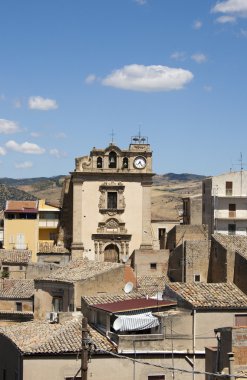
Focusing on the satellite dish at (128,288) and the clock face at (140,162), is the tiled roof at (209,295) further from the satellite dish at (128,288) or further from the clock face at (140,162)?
the clock face at (140,162)

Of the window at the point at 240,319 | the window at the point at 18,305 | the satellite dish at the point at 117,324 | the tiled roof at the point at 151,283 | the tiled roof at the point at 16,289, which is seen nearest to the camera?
the satellite dish at the point at 117,324

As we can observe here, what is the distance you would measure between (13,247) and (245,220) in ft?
66.8

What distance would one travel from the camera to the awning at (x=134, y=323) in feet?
108

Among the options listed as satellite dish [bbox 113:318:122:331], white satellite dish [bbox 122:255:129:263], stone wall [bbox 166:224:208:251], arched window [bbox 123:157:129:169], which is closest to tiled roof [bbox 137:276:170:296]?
stone wall [bbox 166:224:208:251]

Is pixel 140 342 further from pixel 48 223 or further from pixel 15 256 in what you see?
pixel 48 223

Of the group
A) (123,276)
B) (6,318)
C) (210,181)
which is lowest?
(6,318)

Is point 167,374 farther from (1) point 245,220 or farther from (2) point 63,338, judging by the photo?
(1) point 245,220

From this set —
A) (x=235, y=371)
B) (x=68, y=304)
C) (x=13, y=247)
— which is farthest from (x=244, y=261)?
(x=13, y=247)

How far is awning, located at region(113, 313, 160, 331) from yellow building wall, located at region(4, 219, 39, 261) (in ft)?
138

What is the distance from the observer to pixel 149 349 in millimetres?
31844

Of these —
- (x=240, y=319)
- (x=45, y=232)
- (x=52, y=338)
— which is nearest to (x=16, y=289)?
(x=45, y=232)

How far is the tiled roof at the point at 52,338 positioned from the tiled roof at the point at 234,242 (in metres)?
14.7

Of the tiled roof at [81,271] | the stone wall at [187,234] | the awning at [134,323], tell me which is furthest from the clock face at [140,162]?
the awning at [134,323]

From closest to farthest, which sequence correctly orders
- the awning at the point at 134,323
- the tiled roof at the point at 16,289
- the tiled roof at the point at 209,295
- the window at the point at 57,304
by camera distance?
1. the awning at the point at 134,323
2. the tiled roof at the point at 209,295
3. the window at the point at 57,304
4. the tiled roof at the point at 16,289
